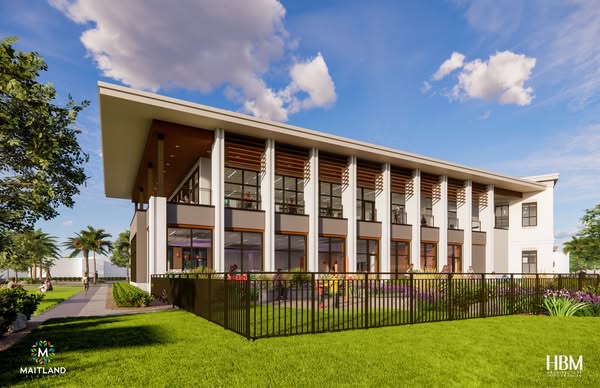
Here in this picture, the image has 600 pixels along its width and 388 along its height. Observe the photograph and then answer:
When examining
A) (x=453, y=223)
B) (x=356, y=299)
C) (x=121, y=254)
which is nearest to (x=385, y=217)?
(x=453, y=223)

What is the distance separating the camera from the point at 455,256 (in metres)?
34.1

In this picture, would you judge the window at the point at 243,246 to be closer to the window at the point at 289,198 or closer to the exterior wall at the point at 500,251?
the window at the point at 289,198

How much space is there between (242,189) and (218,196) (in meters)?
2.56

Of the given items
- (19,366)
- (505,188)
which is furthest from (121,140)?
(505,188)

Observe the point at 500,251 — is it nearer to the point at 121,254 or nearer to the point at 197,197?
the point at 197,197

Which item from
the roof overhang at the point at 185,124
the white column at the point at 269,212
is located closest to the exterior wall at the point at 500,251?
the roof overhang at the point at 185,124

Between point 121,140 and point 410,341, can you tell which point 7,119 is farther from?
point 121,140

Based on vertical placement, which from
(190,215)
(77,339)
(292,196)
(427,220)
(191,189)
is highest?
(191,189)

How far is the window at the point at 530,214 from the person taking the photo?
3885 cm

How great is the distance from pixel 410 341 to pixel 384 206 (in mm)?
20099

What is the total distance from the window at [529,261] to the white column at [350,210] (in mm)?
20493

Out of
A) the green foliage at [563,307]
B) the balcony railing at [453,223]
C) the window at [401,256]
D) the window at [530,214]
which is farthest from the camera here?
the window at [530,214]

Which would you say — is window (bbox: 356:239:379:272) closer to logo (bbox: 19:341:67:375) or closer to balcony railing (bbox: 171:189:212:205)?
balcony railing (bbox: 171:189:212:205)

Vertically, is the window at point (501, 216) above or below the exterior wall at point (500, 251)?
above
